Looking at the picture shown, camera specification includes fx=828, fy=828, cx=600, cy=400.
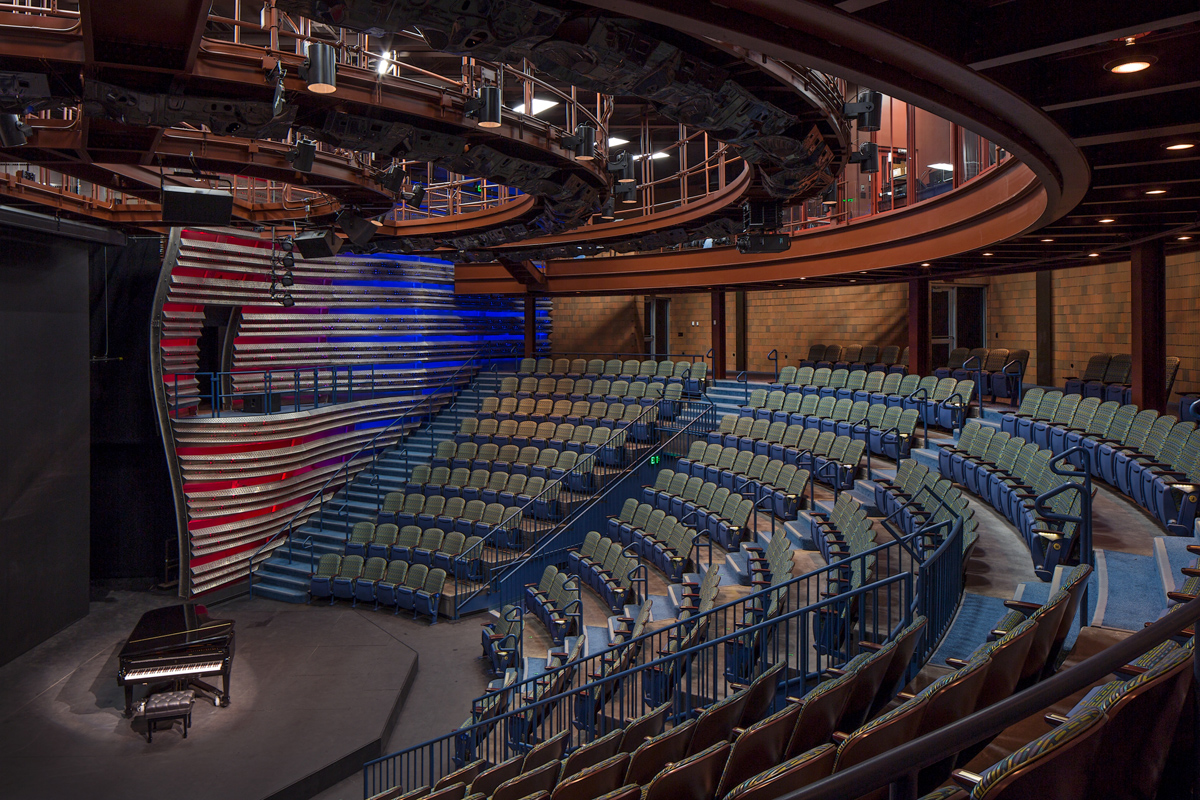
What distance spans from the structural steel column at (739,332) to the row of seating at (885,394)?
5.73 meters

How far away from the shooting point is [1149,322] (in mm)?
9734

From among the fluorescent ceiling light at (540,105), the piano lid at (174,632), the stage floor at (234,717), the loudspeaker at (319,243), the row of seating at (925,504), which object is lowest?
the stage floor at (234,717)

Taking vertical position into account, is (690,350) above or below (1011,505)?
above

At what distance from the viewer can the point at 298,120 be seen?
288 inches

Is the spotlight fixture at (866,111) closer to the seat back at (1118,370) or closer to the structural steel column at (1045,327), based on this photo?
the seat back at (1118,370)

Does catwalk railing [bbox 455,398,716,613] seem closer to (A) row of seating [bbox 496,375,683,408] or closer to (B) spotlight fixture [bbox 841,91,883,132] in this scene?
(A) row of seating [bbox 496,375,683,408]

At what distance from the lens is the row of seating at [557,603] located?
31.1 ft

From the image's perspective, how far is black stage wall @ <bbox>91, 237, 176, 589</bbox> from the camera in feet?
43.8

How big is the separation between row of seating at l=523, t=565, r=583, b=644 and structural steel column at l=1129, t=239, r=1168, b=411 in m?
7.14

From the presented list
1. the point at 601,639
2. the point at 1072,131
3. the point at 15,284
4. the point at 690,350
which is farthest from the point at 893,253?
the point at 15,284

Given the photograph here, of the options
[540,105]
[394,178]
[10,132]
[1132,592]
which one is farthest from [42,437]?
[1132,592]

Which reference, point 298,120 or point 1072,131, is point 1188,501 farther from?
point 298,120

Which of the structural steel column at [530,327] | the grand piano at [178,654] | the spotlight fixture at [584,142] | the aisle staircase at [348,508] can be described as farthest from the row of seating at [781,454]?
the structural steel column at [530,327]

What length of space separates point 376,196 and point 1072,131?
868 centimetres
